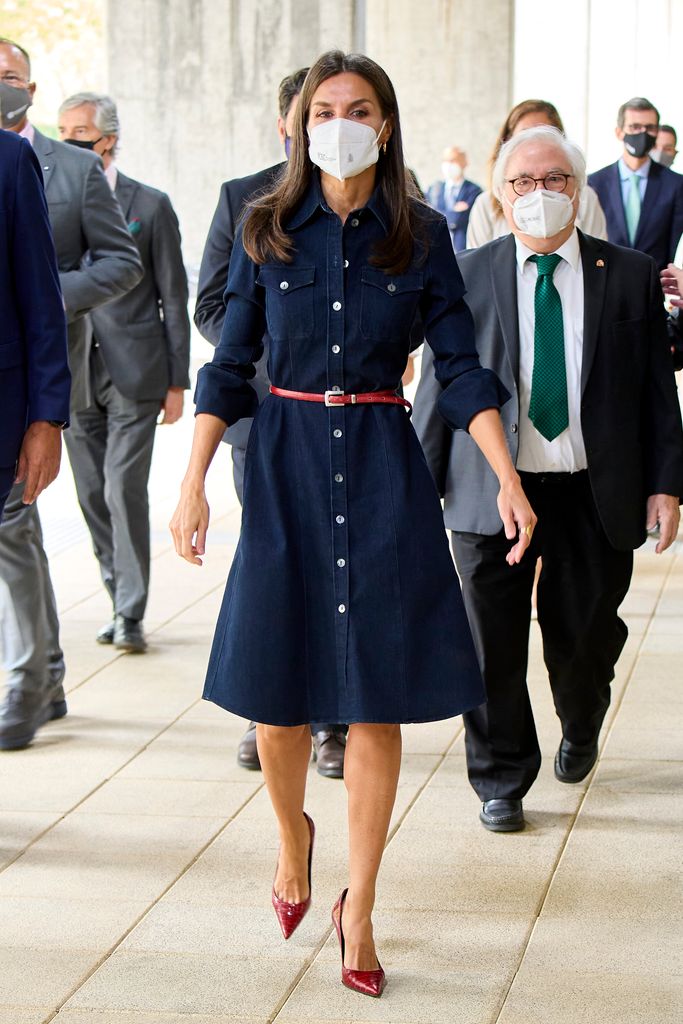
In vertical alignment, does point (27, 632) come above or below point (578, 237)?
below

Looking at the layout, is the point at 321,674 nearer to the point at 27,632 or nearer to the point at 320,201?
the point at 320,201

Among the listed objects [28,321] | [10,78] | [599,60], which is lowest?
[28,321]

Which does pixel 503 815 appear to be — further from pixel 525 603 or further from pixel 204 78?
pixel 204 78

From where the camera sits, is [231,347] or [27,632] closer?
[231,347]

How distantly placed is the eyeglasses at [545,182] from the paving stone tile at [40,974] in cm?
219

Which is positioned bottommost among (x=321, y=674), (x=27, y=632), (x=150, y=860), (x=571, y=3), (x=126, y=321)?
(x=150, y=860)

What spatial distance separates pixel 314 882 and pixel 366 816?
0.66 meters

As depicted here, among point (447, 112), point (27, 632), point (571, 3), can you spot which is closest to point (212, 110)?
point (447, 112)

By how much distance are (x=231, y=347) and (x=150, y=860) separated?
144 centimetres

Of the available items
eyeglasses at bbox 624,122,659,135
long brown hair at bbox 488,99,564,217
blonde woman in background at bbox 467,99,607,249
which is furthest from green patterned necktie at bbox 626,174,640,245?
long brown hair at bbox 488,99,564,217

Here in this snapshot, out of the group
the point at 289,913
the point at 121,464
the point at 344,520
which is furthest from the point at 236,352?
the point at 121,464

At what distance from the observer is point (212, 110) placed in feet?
50.4

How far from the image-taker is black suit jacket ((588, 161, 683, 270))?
8430mm

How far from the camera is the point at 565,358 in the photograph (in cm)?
420
